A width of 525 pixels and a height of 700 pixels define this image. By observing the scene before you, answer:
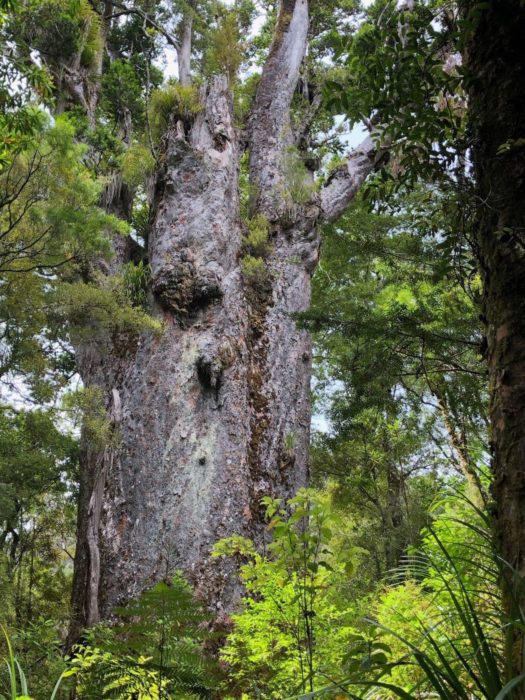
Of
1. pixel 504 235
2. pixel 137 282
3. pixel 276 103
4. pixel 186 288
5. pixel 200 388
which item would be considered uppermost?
pixel 276 103

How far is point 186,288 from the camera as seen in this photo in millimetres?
5730

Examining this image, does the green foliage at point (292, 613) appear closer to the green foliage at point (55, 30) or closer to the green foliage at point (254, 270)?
the green foliage at point (254, 270)

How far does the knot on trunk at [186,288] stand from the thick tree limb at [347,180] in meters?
2.49

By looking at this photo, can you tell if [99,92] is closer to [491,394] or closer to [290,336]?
[290,336]

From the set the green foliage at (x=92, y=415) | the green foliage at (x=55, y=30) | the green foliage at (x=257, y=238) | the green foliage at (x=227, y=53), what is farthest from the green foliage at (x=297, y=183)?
the green foliage at (x=55, y=30)

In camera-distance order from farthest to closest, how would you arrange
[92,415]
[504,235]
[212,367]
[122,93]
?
[122,93]
[92,415]
[212,367]
[504,235]

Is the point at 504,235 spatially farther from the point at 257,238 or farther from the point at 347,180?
the point at 347,180

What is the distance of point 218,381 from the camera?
17.7 ft

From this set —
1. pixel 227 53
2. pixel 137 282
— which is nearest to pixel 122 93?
pixel 227 53

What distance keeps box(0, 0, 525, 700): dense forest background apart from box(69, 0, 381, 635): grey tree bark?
0.08 ft

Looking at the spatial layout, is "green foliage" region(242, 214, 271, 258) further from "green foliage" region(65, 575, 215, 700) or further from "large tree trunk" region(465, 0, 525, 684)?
"green foliage" region(65, 575, 215, 700)

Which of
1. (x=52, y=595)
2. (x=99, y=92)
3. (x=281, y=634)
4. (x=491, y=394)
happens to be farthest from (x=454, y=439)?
(x=52, y=595)

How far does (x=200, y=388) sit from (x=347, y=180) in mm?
4542

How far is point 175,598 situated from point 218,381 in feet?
11.3
